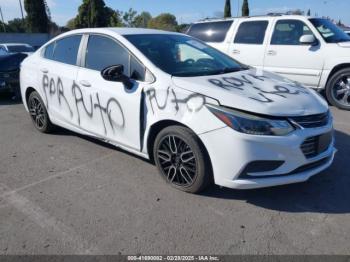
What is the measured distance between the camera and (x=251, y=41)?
329 inches

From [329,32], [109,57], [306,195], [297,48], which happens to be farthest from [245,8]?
[306,195]

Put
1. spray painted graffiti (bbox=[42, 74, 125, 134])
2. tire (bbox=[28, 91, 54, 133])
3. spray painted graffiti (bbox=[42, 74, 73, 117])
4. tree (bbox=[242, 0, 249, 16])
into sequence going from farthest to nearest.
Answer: tree (bbox=[242, 0, 249, 16]) < tire (bbox=[28, 91, 54, 133]) < spray painted graffiti (bbox=[42, 74, 73, 117]) < spray painted graffiti (bbox=[42, 74, 125, 134])

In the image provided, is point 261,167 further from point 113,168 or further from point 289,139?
point 113,168

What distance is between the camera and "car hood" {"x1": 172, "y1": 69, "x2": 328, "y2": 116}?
325cm

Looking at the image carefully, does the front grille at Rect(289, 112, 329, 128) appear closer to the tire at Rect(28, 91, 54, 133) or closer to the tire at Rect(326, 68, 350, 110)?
the tire at Rect(28, 91, 54, 133)

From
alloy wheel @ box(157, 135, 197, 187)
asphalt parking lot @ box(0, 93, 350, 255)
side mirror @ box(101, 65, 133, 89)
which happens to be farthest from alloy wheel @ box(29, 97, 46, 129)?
alloy wheel @ box(157, 135, 197, 187)

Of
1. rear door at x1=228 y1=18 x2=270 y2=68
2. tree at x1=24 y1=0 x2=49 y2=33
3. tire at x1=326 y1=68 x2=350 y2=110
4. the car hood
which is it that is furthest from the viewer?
tree at x1=24 y1=0 x2=49 y2=33

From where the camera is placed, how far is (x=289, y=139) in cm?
318

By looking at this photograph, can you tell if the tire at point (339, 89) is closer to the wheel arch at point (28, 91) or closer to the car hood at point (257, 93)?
the car hood at point (257, 93)

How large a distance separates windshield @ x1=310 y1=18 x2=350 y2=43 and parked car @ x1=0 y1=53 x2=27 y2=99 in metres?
6.99

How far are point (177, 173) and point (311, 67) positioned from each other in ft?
16.2

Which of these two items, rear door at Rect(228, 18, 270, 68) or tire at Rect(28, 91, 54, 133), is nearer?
tire at Rect(28, 91, 54, 133)

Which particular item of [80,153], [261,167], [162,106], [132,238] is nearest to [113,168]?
[80,153]

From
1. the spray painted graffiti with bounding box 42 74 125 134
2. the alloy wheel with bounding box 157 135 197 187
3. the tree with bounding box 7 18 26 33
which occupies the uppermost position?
the spray painted graffiti with bounding box 42 74 125 134
